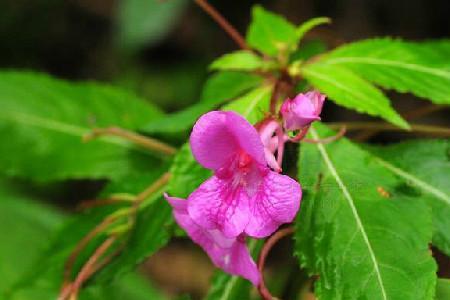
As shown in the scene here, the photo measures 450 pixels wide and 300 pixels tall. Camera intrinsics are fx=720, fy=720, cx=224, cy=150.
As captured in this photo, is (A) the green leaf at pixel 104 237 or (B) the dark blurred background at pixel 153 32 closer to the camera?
(A) the green leaf at pixel 104 237

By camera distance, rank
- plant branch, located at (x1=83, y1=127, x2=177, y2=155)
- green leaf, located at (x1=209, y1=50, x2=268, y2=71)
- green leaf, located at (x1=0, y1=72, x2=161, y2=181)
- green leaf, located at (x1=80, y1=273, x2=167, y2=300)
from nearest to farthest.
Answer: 1. green leaf, located at (x1=209, y1=50, x2=268, y2=71)
2. plant branch, located at (x1=83, y1=127, x2=177, y2=155)
3. green leaf, located at (x1=0, y1=72, x2=161, y2=181)
4. green leaf, located at (x1=80, y1=273, x2=167, y2=300)

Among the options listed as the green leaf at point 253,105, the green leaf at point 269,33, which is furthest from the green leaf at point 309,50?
the green leaf at point 253,105

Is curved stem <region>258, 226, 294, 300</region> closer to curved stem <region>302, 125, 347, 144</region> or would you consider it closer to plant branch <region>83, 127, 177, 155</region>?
curved stem <region>302, 125, 347, 144</region>

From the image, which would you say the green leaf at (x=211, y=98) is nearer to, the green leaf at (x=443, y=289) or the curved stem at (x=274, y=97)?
the curved stem at (x=274, y=97)

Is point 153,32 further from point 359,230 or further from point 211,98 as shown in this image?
point 359,230

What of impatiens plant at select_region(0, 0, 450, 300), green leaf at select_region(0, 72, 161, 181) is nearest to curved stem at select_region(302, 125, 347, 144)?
impatiens plant at select_region(0, 0, 450, 300)

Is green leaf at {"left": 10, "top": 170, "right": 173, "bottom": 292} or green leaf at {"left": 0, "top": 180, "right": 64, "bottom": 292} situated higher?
green leaf at {"left": 10, "top": 170, "right": 173, "bottom": 292}
